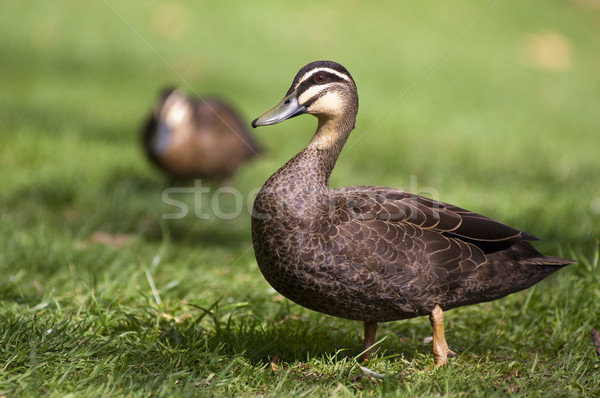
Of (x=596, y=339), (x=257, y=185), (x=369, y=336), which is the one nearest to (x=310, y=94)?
(x=369, y=336)

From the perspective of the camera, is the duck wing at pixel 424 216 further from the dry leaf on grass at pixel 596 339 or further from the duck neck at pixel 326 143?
the dry leaf on grass at pixel 596 339

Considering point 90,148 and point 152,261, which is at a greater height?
point 90,148

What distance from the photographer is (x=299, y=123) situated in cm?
877

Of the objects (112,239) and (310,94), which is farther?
(112,239)

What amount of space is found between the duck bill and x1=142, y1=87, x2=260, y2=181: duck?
130 inches

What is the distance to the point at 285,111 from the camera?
9.18ft

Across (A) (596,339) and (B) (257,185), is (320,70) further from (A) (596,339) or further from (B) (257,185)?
(B) (257,185)

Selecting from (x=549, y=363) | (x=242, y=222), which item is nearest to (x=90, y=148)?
(x=242, y=222)

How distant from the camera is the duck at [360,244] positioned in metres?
2.66

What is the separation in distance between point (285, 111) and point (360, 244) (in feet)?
2.18

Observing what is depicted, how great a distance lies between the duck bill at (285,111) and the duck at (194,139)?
331 centimetres

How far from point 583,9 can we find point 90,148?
1412 cm

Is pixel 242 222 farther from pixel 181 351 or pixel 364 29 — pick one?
pixel 364 29

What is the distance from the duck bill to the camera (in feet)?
9.04
